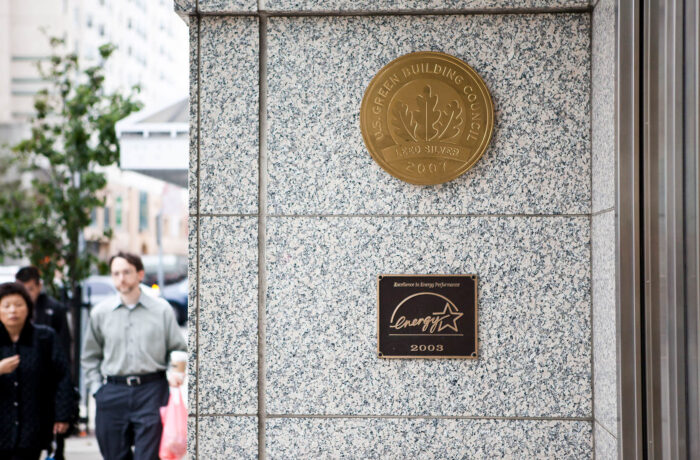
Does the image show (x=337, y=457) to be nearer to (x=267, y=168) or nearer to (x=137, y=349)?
(x=267, y=168)

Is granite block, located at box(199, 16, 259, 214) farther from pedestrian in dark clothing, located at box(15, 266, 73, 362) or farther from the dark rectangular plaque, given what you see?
pedestrian in dark clothing, located at box(15, 266, 73, 362)

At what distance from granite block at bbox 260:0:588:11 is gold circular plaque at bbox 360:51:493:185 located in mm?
218

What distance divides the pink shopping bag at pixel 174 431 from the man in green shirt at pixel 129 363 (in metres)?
0.20

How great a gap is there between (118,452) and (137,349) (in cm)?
78

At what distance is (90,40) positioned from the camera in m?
42.1

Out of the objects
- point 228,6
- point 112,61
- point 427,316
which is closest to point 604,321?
point 427,316

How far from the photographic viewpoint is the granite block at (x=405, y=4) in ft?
10.6

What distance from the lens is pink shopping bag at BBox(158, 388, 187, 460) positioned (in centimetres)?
524

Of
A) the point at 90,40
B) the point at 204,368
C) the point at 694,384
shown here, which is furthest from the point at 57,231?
the point at 90,40

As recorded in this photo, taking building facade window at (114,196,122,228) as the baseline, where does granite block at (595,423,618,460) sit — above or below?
below

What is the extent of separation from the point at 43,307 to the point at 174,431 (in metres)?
3.87

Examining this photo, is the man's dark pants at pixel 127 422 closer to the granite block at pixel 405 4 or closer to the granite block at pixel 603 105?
the granite block at pixel 405 4

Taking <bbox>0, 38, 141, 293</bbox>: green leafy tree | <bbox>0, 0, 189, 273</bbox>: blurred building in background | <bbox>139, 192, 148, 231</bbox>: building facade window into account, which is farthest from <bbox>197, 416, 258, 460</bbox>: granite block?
<bbox>139, 192, 148, 231</bbox>: building facade window

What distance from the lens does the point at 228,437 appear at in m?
3.26
